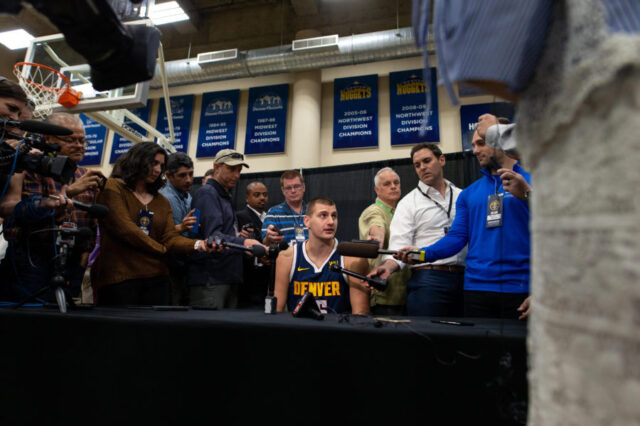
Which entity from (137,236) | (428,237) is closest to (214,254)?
(137,236)

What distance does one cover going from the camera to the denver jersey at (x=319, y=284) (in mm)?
1889

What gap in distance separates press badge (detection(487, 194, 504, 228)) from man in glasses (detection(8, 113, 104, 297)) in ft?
6.20

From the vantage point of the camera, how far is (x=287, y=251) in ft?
6.73

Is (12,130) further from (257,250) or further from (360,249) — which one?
(360,249)

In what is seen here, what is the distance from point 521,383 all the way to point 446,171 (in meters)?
3.21

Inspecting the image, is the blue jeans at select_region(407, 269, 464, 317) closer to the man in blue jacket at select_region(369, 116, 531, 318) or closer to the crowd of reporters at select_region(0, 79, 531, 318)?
the crowd of reporters at select_region(0, 79, 531, 318)

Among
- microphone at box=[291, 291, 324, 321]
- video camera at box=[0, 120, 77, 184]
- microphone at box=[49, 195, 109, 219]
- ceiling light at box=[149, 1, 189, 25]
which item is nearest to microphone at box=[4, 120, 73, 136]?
video camera at box=[0, 120, 77, 184]

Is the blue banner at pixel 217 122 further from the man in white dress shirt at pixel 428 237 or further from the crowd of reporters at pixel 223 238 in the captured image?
the man in white dress shirt at pixel 428 237

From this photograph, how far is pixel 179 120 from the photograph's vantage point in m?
5.77

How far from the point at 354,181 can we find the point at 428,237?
2.17 metres

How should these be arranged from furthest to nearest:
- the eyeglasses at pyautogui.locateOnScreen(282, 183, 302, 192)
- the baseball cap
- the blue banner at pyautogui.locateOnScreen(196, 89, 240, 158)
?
1. the blue banner at pyautogui.locateOnScreen(196, 89, 240, 158)
2. the eyeglasses at pyautogui.locateOnScreen(282, 183, 302, 192)
3. the baseball cap

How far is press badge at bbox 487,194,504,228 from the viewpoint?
4.90ft

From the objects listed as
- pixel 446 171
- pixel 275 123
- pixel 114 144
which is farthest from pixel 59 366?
pixel 114 144

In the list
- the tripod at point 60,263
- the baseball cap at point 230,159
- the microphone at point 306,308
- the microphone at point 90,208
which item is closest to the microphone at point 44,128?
the microphone at point 90,208
